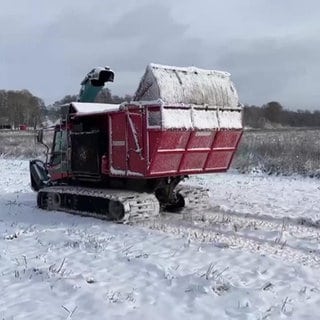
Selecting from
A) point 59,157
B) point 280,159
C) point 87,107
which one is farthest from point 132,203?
point 280,159

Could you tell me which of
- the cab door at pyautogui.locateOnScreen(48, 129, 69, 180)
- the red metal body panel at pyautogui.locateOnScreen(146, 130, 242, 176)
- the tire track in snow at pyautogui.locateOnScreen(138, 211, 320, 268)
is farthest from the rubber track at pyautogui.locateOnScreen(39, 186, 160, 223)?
the cab door at pyautogui.locateOnScreen(48, 129, 69, 180)

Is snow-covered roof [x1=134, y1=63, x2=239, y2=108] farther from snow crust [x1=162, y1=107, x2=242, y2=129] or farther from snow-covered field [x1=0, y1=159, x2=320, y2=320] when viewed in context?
snow-covered field [x1=0, y1=159, x2=320, y2=320]

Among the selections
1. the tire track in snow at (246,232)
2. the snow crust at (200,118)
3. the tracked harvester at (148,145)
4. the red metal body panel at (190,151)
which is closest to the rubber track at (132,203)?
the tracked harvester at (148,145)

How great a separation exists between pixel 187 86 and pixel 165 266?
163 inches

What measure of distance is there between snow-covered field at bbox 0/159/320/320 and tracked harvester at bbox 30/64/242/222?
0.47 m

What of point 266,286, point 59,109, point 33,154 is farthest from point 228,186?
point 33,154

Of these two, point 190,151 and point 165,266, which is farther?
point 190,151

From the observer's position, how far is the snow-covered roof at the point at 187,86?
9.55 metres

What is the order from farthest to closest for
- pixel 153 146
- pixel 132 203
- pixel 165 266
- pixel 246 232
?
pixel 132 203
pixel 153 146
pixel 246 232
pixel 165 266

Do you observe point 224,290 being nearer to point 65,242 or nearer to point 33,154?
point 65,242

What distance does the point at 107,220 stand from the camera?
10.2 meters

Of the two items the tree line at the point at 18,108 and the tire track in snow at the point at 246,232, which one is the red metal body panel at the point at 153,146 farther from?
the tree line at the point at 18,108

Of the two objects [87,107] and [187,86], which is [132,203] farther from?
[87,107]

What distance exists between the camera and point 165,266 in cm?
679
